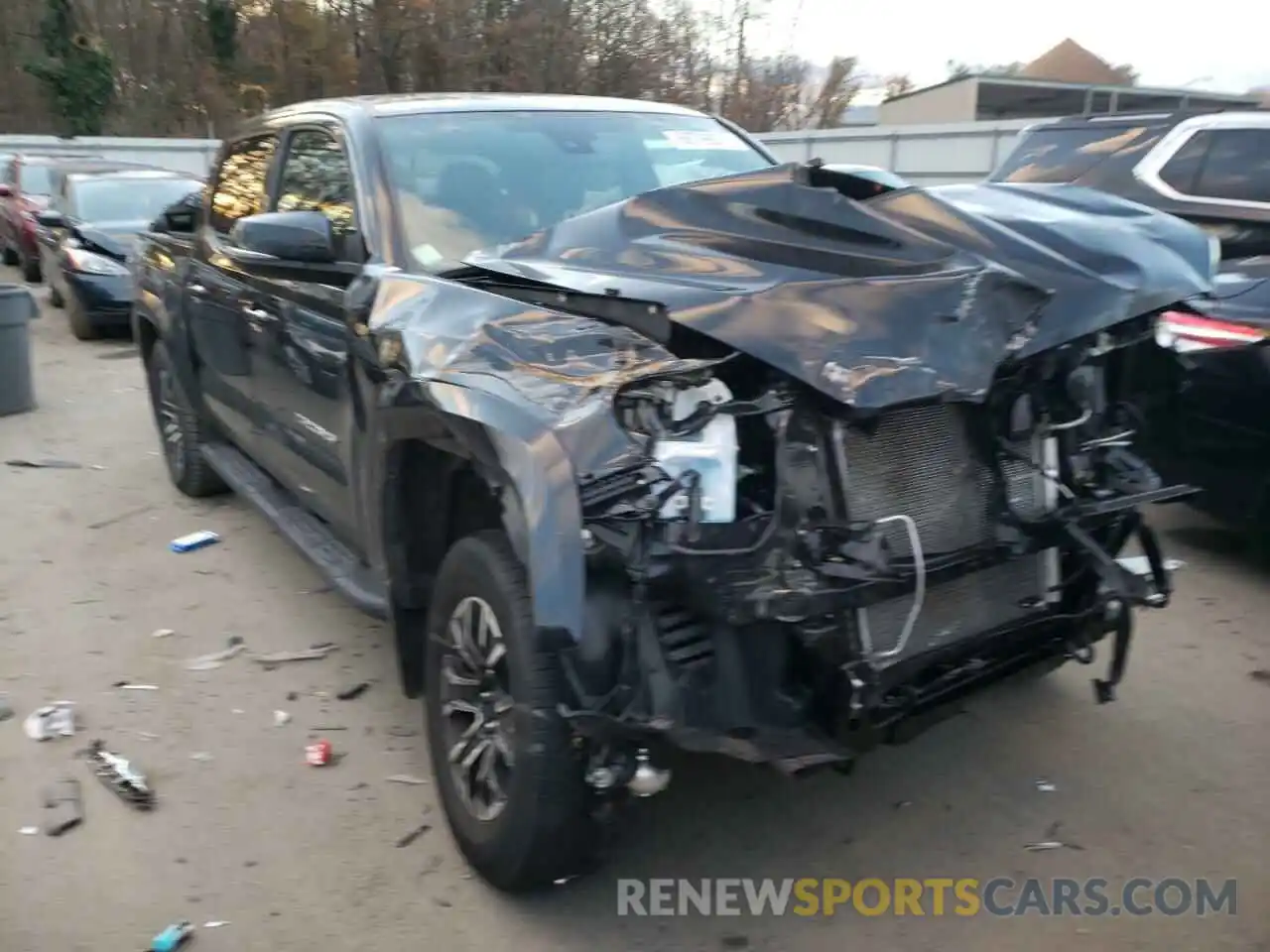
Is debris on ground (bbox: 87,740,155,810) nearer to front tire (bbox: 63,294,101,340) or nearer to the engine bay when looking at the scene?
the engine bay

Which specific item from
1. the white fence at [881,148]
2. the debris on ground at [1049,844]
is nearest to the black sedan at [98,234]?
the white fence at [881,148]

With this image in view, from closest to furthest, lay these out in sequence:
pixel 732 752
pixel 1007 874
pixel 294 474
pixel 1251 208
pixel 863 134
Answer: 1. pixel 732 752
2. pixel 1007 874
3. pixel 294 474
4. pixel 1251 208
5. pixel 863 134

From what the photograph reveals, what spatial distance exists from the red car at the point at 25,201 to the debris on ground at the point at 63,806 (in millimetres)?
13466

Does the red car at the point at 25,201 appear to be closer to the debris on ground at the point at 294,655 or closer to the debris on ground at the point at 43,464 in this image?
the debris on ground at the point at 43,464

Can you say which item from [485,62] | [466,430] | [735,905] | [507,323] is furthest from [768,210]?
[485,62]

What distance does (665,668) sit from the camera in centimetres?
253

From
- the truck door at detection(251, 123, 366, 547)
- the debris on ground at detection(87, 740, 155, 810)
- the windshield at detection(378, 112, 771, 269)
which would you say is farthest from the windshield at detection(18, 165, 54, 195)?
the debris on ground at detection(87, 740, 155, 810)

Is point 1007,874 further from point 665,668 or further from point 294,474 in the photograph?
point 294,474

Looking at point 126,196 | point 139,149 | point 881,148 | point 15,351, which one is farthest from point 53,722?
point 139,149

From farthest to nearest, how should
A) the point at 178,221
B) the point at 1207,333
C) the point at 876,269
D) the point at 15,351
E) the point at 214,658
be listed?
the point at 15,351 < the point at 178,221 < the point at 1207,333 < the point at 214,658 < the point at 876,269

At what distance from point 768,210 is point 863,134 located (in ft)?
59.3

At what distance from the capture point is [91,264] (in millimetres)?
11445

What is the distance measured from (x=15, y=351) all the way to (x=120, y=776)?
20.3 feet

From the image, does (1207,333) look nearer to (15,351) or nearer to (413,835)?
(413,835)
